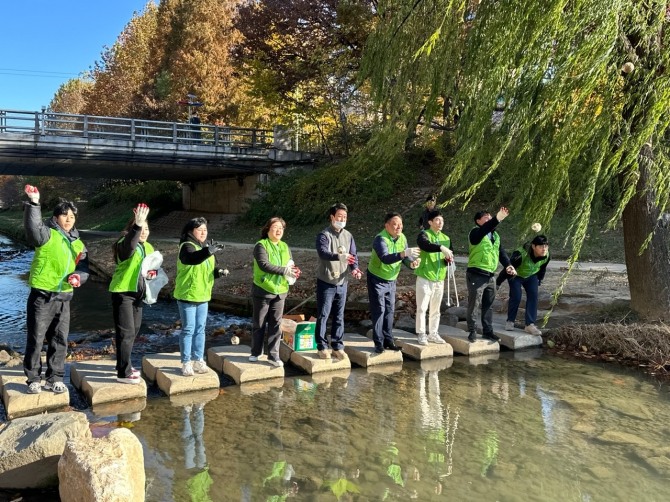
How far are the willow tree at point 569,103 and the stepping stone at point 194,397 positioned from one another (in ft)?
11.7

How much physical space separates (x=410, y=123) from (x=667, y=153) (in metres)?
3.48

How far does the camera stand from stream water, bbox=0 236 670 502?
3930 mm

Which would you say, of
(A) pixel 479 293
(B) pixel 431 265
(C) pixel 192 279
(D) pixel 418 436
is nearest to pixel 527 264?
(A) pixel 479 293

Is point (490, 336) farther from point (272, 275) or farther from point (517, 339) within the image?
point (272, 275)

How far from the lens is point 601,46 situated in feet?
19.6

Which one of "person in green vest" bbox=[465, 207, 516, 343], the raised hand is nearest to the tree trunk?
"person in green vest" bbox=[465, 207, 516, 343]

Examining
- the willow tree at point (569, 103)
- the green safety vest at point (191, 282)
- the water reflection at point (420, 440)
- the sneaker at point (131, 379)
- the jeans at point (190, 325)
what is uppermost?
the willow tree at point (569, 103)

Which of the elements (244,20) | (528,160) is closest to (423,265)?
(528,160)

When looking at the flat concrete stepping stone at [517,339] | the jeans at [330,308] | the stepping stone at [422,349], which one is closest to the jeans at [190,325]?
the jeans at [330,308]

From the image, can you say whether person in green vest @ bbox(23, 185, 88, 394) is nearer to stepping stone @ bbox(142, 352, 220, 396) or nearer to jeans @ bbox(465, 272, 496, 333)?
stepping stone @ bbox(142, 352, 220, 396)

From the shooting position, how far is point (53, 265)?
210 inches

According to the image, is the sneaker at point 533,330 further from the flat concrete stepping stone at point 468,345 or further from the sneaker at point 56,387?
the sneaker at point 56,387

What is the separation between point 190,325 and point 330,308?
177 centimetres

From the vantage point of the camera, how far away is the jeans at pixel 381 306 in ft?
23.1
